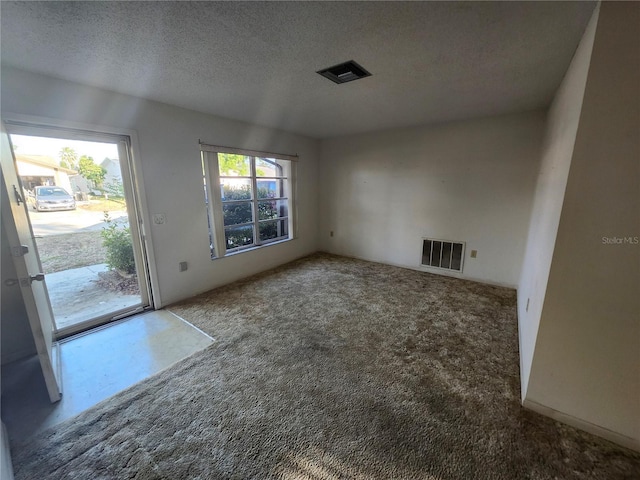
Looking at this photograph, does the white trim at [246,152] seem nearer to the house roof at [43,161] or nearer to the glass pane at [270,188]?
the glass pane at [270,188]

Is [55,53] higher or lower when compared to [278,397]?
higher

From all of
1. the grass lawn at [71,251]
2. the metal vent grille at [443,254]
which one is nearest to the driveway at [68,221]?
the grass lawn at [71,251]

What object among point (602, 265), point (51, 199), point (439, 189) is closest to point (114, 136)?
point (51, 199)

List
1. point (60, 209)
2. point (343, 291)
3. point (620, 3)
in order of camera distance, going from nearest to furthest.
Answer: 1. point (620, 3)
2. point (60, 209)
3. point (343, 291)

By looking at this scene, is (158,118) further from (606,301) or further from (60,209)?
(606,301)

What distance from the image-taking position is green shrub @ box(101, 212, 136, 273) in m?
2.92

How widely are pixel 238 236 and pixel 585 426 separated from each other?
12.8 ft

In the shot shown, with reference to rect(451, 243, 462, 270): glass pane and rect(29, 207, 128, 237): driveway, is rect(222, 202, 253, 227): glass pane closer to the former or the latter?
rect(29, 207, 128, 237): driveway

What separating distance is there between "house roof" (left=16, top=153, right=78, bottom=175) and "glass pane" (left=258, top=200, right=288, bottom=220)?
2266 millimetres

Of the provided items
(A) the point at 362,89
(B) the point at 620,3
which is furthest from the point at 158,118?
(B) the point at 620,3

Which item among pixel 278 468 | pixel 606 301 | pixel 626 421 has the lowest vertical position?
pixel 278 468

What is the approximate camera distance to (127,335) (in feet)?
7.89

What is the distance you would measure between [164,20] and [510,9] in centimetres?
180

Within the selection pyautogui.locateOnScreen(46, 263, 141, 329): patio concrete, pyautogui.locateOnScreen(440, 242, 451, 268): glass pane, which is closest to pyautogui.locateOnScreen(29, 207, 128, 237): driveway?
pyautogui.locateOnScreen(46, 263, 141, 329): patio concrete
